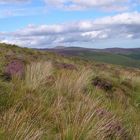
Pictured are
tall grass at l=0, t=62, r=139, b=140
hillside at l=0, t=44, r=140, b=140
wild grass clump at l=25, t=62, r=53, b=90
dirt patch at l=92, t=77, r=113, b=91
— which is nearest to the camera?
tall grass at l=0, t=62, r=139, b=140

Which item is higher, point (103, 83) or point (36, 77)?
point (36, 77)

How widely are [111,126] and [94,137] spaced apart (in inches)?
40.7

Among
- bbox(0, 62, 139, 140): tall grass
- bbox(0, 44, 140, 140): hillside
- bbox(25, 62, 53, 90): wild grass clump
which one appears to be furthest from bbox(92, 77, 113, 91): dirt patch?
bbox(0, 62, 139, 140): tall grass

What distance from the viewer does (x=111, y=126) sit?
6.65 metres

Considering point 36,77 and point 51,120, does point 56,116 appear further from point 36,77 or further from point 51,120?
point 36,77

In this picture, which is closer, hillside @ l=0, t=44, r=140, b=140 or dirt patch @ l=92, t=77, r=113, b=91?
hillside @ l=0, t=44, r=140, b=140

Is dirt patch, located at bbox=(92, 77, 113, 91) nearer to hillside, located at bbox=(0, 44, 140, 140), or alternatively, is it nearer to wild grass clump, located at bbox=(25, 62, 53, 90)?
wild grass clump, located at bbox=(25, 62, 53, 90)

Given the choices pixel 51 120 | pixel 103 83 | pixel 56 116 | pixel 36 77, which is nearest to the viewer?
pixel 56 116

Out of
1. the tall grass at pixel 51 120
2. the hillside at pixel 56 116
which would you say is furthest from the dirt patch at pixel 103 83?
the tall grass at pixel 51 120

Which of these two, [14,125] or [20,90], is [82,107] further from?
[14,125]

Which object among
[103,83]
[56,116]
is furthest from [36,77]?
[103,83]

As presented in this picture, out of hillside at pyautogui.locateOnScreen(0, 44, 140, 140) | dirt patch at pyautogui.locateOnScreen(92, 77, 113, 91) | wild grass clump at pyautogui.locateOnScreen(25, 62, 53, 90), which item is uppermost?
wild grass clump at pyautogui.locateOnScreen(25, 62, 53, 90)

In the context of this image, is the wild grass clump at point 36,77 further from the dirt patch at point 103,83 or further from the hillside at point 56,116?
the dirt patch at point 103,83

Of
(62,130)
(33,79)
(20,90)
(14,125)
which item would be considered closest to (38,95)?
(20,90)
